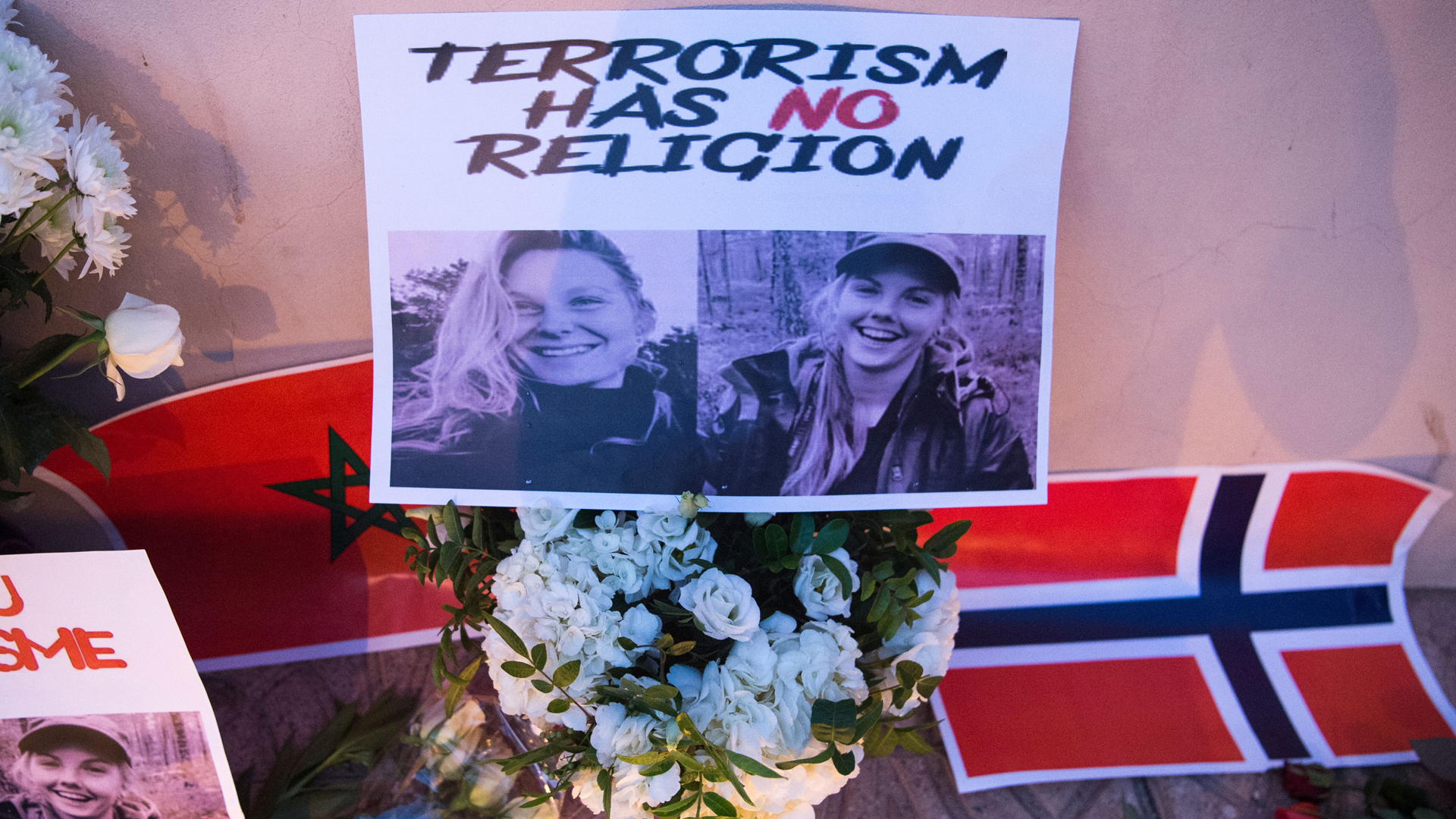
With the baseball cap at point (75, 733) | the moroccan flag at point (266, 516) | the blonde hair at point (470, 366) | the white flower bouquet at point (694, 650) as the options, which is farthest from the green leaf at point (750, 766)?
the baseball cap at point (75, 733)

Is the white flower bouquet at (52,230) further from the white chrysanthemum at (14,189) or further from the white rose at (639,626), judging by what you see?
the white rose at (639,626)

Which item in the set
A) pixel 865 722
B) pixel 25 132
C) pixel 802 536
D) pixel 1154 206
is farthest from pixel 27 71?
pixel 1154 206

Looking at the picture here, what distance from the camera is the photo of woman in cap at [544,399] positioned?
32.3 inches

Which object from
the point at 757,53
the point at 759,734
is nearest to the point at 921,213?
the point at 757,53

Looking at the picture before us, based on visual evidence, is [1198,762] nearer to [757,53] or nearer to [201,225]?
[757,53]

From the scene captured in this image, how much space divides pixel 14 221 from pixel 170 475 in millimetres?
350

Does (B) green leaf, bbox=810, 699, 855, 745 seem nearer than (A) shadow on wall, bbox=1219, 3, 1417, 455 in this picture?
Yes

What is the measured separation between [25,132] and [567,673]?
654 mm

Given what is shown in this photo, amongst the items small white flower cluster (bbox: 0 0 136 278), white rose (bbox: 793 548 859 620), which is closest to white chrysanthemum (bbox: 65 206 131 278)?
small white flower cluster (bbox: 0 0 136 278)

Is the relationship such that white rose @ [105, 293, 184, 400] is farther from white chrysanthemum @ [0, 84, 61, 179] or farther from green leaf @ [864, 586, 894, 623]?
green leaf @ [864, 586, 894, 623]

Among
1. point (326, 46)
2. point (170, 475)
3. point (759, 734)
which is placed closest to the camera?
point (759, 734)

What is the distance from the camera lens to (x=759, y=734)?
0.62 meters

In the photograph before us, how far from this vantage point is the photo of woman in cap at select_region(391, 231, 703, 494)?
0.82 metres

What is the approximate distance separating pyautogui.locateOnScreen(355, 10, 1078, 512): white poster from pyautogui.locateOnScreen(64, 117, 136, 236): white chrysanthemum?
0.22 m
